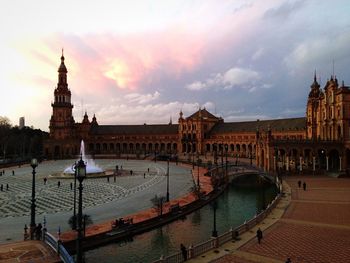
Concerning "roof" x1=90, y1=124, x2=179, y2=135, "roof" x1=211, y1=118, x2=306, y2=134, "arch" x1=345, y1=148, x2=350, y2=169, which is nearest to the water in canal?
"arch" x1=345, y1=148, x2=350, y2=169

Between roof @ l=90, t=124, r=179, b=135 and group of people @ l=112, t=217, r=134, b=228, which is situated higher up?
roof @ l=90, t=124, r=179, b=135

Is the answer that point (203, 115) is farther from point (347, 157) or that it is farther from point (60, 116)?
point (347, 157)

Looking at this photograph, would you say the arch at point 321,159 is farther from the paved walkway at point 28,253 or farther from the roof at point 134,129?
the roof at point 134,129

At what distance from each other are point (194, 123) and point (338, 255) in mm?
108409

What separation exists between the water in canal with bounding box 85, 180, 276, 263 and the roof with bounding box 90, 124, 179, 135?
3619 inches

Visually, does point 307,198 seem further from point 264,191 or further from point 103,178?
point 103,178

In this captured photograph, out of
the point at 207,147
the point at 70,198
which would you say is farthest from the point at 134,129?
the point at 70,198

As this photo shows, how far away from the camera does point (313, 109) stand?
82.7m

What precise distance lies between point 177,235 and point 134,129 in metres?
115

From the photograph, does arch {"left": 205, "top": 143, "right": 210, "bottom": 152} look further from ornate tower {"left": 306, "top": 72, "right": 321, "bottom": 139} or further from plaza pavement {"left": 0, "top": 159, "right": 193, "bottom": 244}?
plaza pavement {"left": 0, "top": 159, "right": 193, "bottom": 244}

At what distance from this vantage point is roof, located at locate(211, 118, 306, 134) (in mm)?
96875

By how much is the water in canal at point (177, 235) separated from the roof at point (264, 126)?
5418 cm

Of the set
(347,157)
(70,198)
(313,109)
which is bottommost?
(70,198)

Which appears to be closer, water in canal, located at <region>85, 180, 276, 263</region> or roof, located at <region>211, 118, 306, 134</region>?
water in canal, located at <region>85, 180, 276, 263</region>
